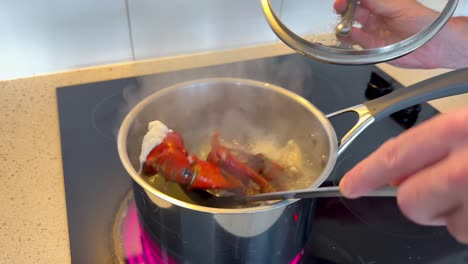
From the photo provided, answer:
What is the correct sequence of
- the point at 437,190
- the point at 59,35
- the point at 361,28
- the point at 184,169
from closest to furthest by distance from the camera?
the point at 437,190, the point at 184,169, the point at 361,28, the point at 59,35

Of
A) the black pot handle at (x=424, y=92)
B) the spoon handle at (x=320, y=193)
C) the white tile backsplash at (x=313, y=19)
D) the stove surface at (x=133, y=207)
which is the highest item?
the white tile backsplash at (x=313, y=19)

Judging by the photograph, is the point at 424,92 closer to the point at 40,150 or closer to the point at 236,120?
the point at 236,120

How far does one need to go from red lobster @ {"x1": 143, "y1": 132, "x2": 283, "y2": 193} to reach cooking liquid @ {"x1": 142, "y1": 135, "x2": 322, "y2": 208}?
0.02 meters

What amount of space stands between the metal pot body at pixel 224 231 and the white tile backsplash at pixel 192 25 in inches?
15.4

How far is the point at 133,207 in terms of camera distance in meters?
0.59

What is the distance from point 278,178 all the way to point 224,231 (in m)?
0.18

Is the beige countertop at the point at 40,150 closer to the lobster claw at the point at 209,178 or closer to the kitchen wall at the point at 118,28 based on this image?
the kitchen wall at the point at 118,28

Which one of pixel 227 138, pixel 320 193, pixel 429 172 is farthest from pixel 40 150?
pixel 429 172

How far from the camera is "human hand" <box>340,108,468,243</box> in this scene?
30 centimetres

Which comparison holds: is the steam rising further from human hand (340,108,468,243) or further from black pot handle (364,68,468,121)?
human hand (340,108,468,243)

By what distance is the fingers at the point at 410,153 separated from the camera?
0.30 meters

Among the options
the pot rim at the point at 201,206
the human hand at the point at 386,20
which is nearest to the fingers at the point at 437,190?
the pot rim at the point at 201,206

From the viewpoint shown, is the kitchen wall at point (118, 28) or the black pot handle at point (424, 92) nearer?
the black pot handle at point (424, 92)

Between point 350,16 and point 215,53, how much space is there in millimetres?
303
